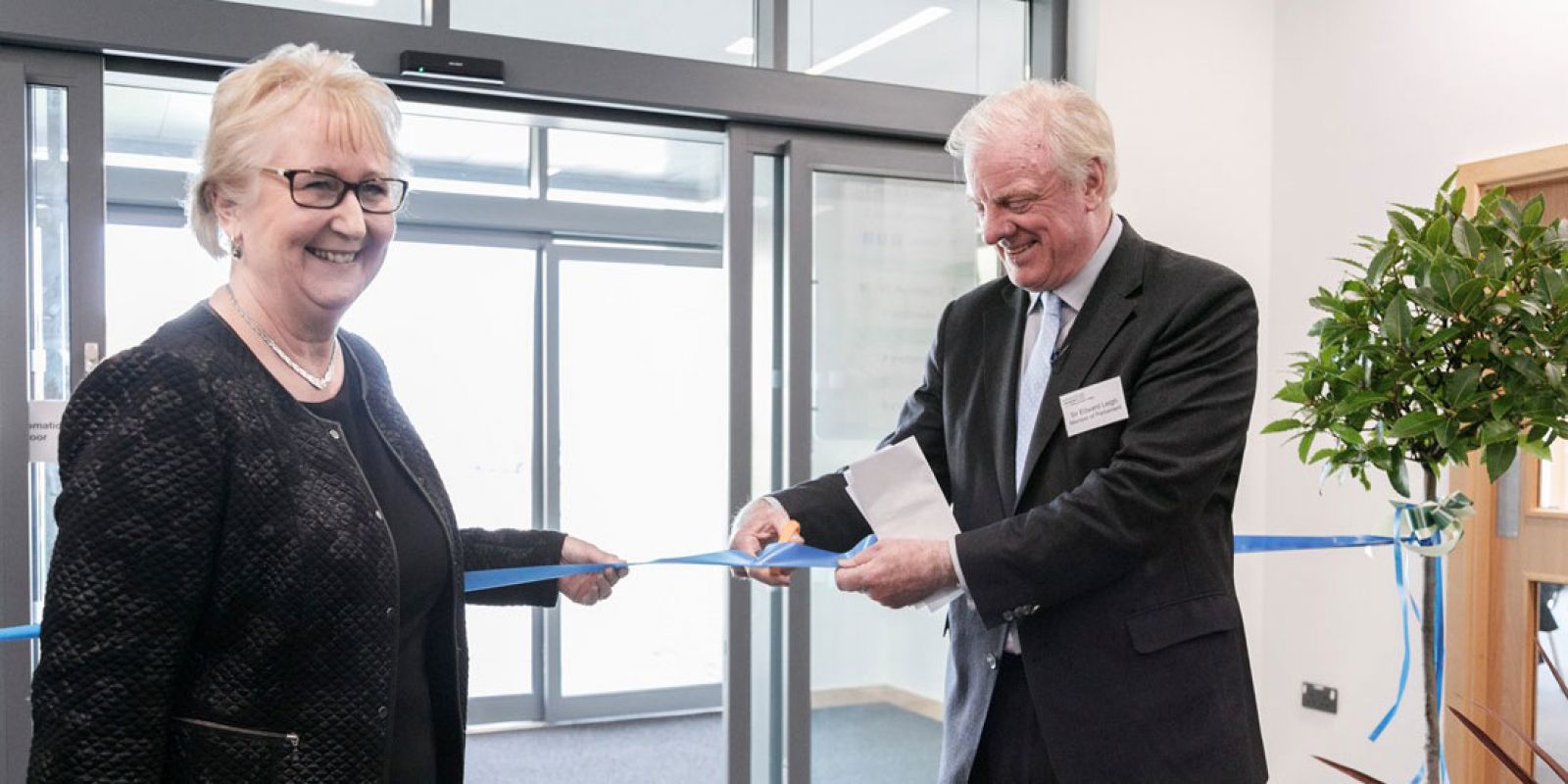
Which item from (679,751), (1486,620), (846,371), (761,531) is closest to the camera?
(761,531)

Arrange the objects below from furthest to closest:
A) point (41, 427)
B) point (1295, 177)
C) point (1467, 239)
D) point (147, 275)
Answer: point (147, 275)
point (1295, 177)
point (41, 427)
point (1467, 239)

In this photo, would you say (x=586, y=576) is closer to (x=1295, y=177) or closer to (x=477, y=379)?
(x=1295, y=177)

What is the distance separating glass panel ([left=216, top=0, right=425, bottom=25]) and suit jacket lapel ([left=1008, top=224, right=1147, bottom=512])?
2.27 meters

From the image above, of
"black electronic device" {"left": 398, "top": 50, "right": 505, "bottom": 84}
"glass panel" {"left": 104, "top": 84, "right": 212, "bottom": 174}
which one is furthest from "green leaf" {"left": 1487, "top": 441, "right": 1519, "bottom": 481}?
"glass panel" {"left": 104, "top": 84, "right": 212, "bottom": 174}

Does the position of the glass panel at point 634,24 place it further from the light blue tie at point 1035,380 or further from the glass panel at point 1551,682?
the glass panel at point 1551,682

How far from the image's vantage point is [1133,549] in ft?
6.11

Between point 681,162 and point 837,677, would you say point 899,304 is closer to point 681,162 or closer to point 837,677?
point 837,677

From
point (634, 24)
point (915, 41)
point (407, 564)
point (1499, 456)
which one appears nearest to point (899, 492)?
point (407, 564)

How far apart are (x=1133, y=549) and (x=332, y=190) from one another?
3.95 feet

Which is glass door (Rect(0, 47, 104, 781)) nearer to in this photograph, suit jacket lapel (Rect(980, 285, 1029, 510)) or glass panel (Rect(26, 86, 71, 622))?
glass panel (Rect(26, 86, 71, 622))

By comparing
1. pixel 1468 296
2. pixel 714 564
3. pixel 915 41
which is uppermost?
pixel 915 41

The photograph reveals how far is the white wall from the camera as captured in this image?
407 cm

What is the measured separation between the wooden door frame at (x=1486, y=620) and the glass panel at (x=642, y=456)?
377cm

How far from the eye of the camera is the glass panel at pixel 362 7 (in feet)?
11.2
